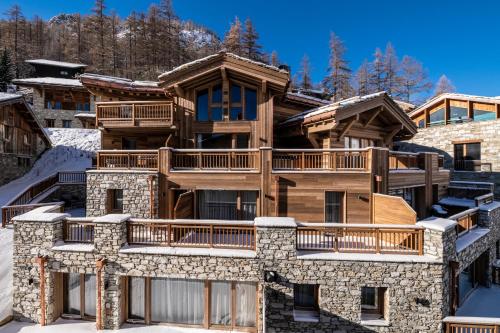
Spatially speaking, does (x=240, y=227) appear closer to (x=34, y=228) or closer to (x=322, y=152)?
(x=322, y=152)

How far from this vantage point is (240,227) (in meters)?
8.09

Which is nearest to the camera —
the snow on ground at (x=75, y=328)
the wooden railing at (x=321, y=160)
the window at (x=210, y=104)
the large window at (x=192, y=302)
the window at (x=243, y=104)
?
the snow on ground at (x=75, y=328)

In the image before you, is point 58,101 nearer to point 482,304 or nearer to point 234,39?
point 234,39

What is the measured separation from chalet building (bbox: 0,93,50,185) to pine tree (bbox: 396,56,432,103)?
140ft

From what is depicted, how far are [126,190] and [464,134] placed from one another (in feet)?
74.1

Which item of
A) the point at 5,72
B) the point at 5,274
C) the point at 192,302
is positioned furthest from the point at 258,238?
the point at 5,72

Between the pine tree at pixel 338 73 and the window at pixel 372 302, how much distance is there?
32200 millimetres

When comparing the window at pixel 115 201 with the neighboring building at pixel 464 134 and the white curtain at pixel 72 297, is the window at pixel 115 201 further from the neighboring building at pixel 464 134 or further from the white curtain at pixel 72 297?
the neighboring building at pixel 464 134

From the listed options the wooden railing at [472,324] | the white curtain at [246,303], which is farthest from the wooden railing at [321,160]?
the wooden railing at [472,324]

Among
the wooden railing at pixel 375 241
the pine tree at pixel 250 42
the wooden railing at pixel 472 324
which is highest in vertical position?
the pine tree at pixel 250 42

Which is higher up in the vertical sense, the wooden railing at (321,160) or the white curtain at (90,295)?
the wooden railing at (321,160)

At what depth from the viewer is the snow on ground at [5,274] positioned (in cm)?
836

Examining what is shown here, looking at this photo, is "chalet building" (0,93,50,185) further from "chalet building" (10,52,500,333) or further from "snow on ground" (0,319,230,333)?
"snow on ground" (0,319,230,333)

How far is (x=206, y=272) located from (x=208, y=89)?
9157 mm
